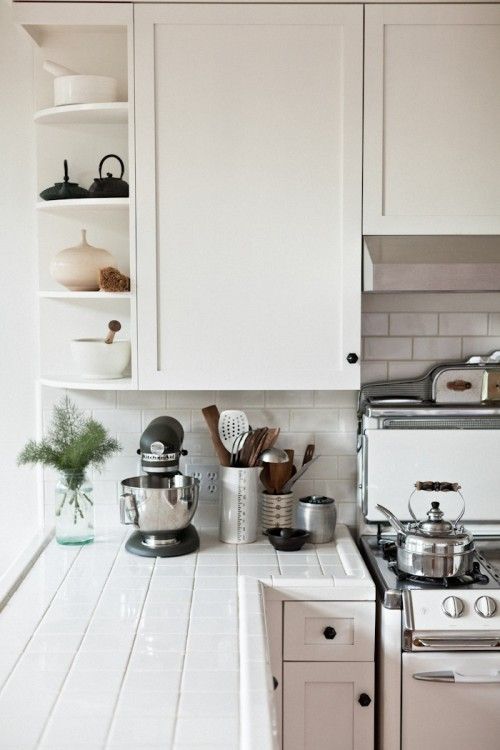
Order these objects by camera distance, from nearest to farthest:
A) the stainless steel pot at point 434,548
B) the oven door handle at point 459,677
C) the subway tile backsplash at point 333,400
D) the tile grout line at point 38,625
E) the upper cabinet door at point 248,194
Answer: the tile grout line at point 38,625, the oven door handle at point 459,677, the stainless steel pot at point 434,548, the upper cabinet door at point 248,194, the subway tile backsplash at point 333,400

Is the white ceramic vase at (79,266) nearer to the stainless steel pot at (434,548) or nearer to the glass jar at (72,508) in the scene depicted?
the glass jar at (72,508)

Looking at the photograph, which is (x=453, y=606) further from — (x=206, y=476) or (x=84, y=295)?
(x=84, y=295)

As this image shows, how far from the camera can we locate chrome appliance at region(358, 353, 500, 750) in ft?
7.61

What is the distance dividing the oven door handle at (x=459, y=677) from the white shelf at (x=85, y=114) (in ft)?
5.74

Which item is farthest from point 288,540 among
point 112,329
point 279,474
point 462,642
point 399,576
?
point 112,329

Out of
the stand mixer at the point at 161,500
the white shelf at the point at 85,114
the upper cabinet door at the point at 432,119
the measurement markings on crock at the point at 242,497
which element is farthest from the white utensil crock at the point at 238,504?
the white shelf at the point at 85,114

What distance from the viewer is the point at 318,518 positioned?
276 centimetres

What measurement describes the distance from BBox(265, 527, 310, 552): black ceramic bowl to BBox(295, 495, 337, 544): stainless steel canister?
0.12ft

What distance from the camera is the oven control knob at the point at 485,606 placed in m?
2.32

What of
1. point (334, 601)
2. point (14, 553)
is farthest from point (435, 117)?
point (14, 553)

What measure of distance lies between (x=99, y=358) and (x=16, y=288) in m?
0.45

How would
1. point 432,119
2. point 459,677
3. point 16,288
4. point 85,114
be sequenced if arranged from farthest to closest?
point 16,288 → point 85,114 → point 432,119 → point 459,677

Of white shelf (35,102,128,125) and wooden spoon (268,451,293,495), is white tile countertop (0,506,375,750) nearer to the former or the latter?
wooden spoon (268,451,293,495)

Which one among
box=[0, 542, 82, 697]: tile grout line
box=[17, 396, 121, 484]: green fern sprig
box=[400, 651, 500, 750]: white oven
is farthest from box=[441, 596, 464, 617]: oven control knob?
box=[17, 396, 121, 484]: green fern sprig
